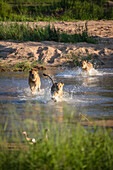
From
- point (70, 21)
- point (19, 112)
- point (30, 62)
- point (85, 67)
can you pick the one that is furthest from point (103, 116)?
point (70, 21)

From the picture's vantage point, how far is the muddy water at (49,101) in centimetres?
793

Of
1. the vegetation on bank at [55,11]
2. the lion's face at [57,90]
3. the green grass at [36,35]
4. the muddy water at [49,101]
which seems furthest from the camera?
the vegetation on bank at [55,11]

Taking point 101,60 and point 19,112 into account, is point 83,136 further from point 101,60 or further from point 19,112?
point 101,60

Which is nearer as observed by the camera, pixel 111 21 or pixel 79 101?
pixel 79 101

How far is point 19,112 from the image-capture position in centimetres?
861

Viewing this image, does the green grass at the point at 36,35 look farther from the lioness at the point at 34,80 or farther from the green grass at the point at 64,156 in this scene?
the green grass at the point at 64,156

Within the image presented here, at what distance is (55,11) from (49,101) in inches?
1165

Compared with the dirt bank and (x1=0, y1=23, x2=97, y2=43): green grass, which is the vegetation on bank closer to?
(x1=0, y1=23, x2=97, y2=43): green grass

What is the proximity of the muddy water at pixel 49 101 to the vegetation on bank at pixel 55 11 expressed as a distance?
18.3 meters

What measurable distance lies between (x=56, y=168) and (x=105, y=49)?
751 inches

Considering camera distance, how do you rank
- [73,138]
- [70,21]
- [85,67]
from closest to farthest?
1. [73,138]
2. [85,67]
3. [70,21]

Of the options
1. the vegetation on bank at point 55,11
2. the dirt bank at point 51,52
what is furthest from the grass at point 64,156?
the vegetation on bank at point 55,11

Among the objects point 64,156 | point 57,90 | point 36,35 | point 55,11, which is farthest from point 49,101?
point 55,11

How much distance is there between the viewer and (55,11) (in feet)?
127
